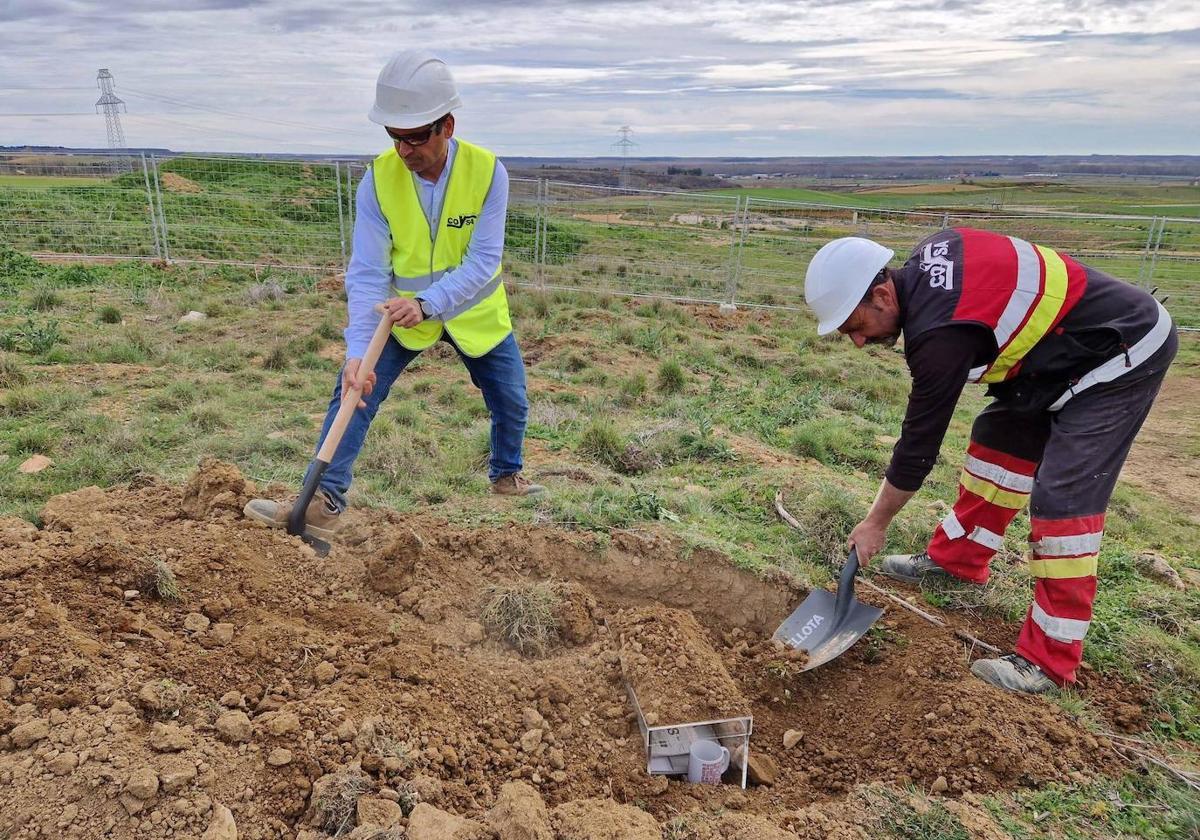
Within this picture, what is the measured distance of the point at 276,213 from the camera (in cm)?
1587

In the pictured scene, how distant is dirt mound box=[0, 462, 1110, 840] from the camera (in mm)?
2158

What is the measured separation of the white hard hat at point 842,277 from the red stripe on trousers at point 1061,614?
1314 millimetres

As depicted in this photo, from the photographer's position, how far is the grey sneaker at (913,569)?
3803 millimetres

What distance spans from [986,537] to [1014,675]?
796mm

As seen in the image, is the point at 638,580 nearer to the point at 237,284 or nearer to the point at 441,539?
the point at 441,539

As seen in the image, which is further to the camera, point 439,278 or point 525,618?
point 439,278

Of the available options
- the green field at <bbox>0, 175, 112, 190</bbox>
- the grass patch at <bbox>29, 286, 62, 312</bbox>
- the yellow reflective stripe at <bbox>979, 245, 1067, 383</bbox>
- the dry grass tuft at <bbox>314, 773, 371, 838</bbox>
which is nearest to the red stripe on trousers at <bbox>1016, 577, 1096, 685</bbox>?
the yellow reflective stripe at <bbox>979, 245, 1067, 383</bbox>

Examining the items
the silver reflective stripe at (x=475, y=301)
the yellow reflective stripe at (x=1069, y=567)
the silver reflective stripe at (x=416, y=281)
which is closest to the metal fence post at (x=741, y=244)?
the silver reflective stripe at (x=475, y=301)

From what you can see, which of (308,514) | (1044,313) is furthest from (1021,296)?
(308,514)

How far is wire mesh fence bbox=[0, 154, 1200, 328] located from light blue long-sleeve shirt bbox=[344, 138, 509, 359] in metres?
7.51

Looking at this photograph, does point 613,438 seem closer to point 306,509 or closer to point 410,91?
point 306,509

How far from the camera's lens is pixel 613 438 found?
522 cm

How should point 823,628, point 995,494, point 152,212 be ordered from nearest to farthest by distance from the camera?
point 823,628 → point 995,494 → point 152,212

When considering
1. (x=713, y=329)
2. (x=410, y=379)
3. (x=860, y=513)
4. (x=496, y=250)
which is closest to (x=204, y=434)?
(x=410, y=379)
